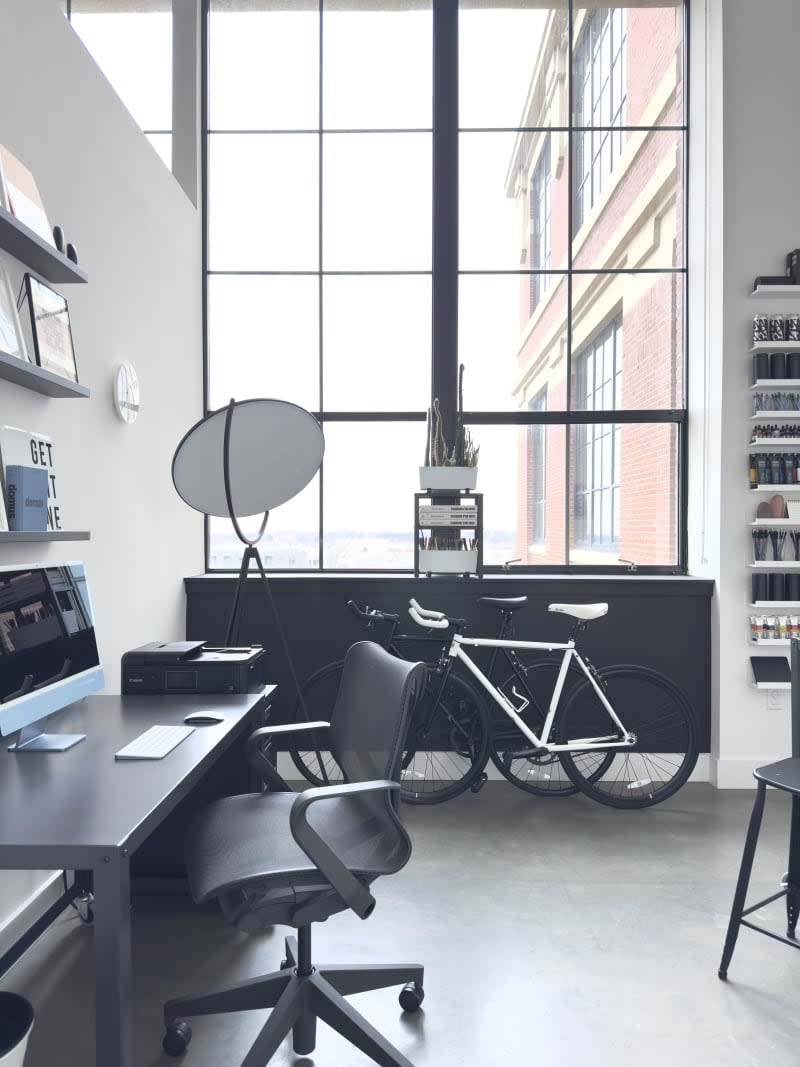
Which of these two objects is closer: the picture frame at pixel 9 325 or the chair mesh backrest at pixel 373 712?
the chair mesh backrest at pixel 373 712

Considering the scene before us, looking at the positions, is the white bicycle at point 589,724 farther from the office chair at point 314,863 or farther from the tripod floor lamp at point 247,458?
the office chair at point 314,863

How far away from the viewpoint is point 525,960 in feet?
7.29

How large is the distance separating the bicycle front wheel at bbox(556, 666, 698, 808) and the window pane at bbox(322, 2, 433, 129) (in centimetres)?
304

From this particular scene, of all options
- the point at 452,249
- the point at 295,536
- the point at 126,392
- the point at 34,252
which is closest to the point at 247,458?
the point at 126,392

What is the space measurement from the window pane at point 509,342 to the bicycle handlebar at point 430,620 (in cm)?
116

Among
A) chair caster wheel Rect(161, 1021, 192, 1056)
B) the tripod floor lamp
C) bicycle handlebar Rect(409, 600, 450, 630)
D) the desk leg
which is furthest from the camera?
bicycle handlebar Rect(409, 600, 450, 630)

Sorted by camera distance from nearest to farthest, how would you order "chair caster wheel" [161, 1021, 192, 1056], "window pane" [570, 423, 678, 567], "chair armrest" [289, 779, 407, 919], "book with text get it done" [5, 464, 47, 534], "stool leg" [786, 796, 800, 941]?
1. "chair armrest" [289, 779, 407, 919]
2. "chair caster wheel" [161, 1021, 192, 1056]
3. "book with text get it done" [5, 464, 47, 534]
4. "stool leg" [786, 796, 800, 941]
5. "window pane" [570, 423, 678, 567]

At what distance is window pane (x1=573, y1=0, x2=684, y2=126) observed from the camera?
13.2 feet

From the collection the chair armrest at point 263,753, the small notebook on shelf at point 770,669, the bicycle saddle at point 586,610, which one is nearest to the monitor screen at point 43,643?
the chair armrest at point 263,753

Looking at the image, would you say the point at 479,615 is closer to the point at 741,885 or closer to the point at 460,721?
the point at 460,721

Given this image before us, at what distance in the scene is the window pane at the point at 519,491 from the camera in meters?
4.04

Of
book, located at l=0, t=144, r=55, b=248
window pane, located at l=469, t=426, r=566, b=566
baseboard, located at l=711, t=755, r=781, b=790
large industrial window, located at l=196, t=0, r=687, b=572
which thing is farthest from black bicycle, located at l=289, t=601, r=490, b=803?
book, located at l=0, t=144, r=55, b=248

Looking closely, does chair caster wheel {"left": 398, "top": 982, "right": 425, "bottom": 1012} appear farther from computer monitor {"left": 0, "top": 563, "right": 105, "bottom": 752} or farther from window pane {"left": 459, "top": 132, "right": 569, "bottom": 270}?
window pane {"left": 459, "top": 132, "right": 569, "bottom": 270}

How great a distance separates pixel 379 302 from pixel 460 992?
3178mm
